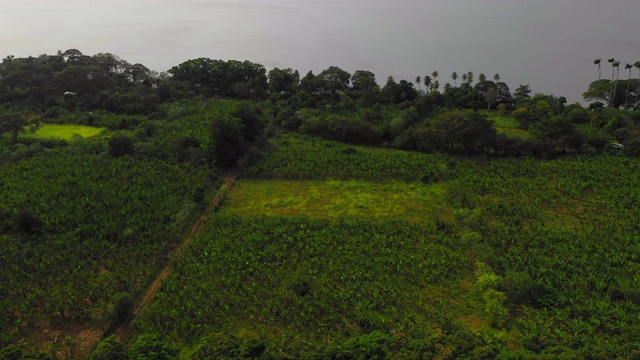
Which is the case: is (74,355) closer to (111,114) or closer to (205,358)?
(205,358)

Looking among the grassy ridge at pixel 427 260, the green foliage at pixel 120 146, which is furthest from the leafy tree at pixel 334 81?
the green foliage at pixel 120 146

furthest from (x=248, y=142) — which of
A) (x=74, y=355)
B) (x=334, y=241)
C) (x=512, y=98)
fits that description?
(x=512, y=98)

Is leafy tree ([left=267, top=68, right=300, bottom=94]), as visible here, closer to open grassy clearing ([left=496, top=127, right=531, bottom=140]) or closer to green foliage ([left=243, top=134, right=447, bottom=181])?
green foliage ([left=243, top=134, right=447, bottom=181])

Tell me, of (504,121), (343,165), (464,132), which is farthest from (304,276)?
(504,121)

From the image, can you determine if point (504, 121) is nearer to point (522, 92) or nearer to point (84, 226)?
point (522, 92)

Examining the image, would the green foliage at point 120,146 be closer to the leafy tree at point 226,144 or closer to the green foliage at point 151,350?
the leafy tree at point 226,144

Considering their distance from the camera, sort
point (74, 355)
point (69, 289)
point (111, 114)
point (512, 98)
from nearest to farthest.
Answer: point (74, 355) → point (69, 289) → point (111, 114) → point (512, 98)
